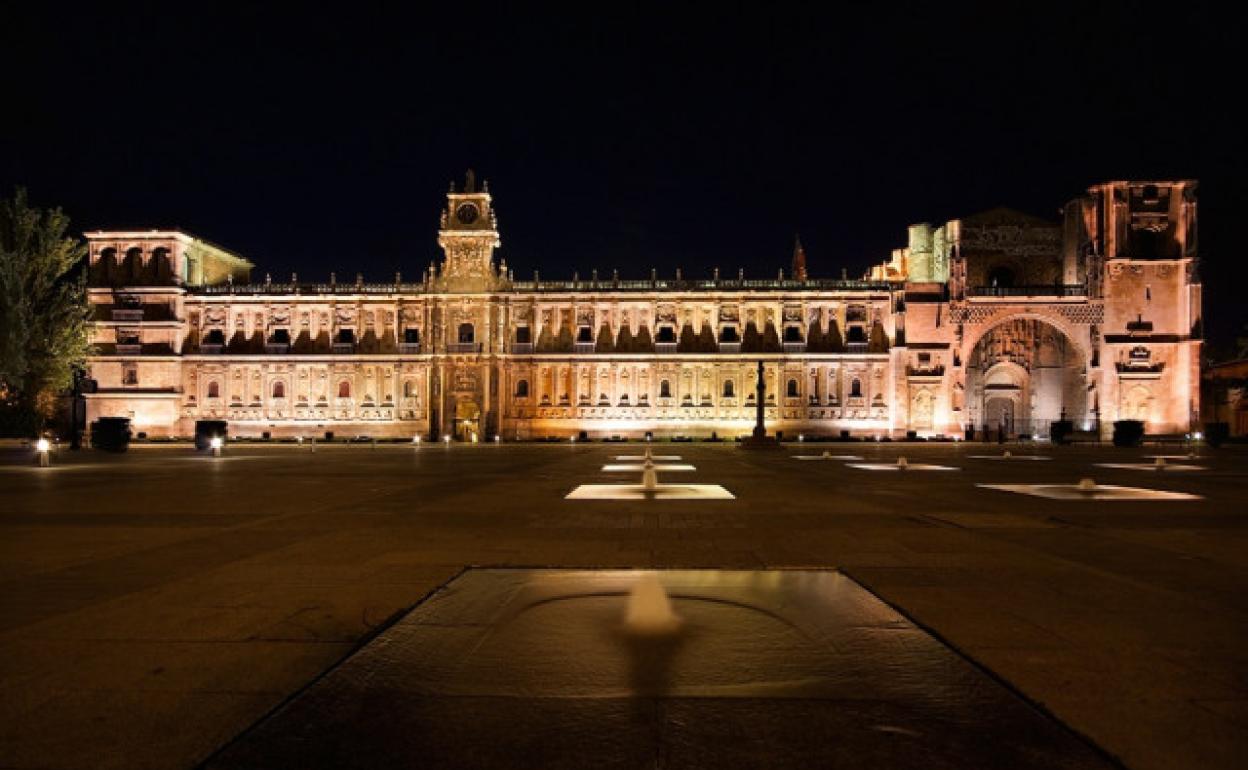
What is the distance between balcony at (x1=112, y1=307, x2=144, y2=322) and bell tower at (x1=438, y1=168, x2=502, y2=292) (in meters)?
26.4

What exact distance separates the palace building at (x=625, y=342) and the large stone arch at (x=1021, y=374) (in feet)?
0.52

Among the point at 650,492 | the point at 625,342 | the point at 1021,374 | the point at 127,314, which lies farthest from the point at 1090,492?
the point at 127,314

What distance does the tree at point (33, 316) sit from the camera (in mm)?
49094

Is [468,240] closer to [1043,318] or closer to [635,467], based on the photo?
[635,467]

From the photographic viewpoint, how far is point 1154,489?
810 inches

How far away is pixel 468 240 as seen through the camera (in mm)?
70125

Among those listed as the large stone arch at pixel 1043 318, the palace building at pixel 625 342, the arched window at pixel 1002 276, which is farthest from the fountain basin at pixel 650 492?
the arched window at pixel 1002 276

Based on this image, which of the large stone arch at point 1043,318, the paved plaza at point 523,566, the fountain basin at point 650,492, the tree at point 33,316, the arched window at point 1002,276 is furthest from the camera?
the arched window at point 1002,276

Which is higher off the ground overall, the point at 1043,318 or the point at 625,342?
the point at 1043,318

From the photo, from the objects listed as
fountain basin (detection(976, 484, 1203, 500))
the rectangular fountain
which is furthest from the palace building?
the rectangular fountain

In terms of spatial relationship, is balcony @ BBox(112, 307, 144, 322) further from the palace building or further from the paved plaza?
the paved plaza

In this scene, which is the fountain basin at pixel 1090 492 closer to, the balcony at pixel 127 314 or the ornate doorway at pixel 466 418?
the ornate doorway at pixel 466 418

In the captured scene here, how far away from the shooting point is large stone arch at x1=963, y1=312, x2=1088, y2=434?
6856cm

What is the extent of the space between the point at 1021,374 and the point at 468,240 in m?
48.3
